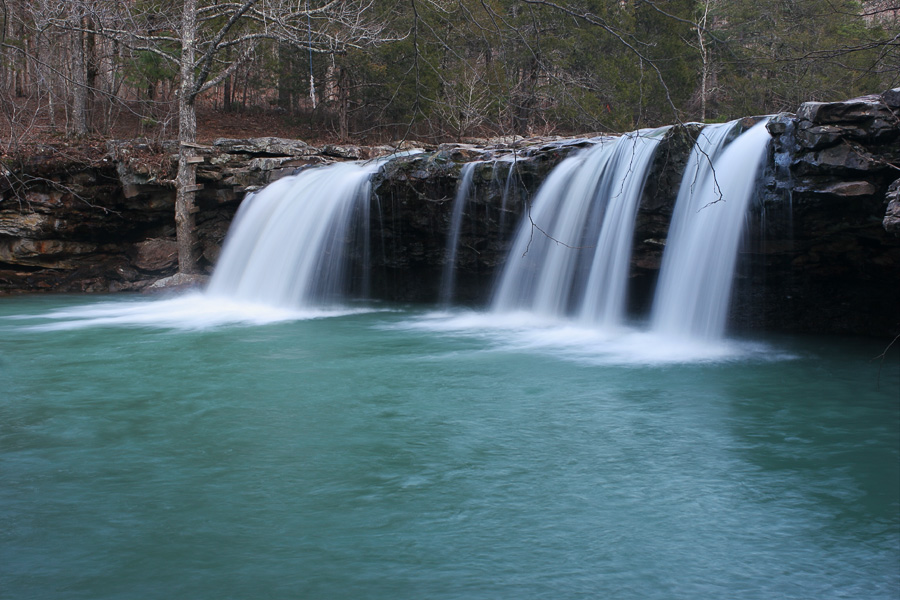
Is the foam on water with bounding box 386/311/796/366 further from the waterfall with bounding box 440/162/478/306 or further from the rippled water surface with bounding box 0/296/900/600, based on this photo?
the waterfall with bounding box 440/162/478/306

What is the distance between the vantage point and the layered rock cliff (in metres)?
7.62

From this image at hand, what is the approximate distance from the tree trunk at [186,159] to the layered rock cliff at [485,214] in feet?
1.31

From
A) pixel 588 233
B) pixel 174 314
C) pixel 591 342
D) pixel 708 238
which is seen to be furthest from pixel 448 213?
pixel 174 314

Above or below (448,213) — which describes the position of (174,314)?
below

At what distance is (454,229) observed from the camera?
12.2 m

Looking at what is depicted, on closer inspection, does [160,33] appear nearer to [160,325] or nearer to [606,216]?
[160,325]

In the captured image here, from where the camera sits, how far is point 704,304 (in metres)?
9.01

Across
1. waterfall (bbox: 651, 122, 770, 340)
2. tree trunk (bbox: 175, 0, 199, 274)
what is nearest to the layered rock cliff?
waterfall (bbox: 651, 122, 770, 340)

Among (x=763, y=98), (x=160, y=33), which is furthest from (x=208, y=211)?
(x=763, y=98)

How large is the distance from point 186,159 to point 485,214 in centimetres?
669

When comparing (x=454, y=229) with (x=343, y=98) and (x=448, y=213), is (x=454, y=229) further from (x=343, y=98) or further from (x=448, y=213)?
(x=343, y=98)

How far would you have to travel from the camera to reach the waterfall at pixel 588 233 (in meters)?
10.0

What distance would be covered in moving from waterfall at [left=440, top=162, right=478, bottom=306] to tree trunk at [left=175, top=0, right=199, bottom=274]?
5563mm

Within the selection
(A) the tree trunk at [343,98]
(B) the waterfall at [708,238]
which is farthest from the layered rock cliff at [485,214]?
(A) the tree trunk at [343,98]
